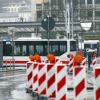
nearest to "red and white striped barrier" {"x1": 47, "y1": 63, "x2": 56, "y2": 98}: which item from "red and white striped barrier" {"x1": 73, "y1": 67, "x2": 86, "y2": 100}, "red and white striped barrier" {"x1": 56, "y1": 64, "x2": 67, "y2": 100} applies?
"red and white striped barrier" {"x1": 56, "y1": 64, "x2": 67, "y2": 100}

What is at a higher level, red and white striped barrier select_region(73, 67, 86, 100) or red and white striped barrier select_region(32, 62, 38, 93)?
red and white striped barrier select_region(73, 67, 86, 100)

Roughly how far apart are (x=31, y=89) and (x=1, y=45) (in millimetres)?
26351

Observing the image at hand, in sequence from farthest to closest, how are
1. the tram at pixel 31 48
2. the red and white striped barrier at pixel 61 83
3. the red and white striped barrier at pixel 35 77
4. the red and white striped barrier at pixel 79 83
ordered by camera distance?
the tram at pixel 31 48 → the red and white striped barrier at pixel 35 77 → the red and white striped barrier at pixel 61 83 → the red and white striped barrier at pixel 79 83

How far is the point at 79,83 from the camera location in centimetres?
1536

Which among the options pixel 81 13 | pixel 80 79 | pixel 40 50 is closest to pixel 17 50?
pixel 40 50

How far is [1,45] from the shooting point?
4934 cm

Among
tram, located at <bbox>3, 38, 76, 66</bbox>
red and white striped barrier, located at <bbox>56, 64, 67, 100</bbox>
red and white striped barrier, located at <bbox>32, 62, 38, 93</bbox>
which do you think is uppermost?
red and white striped barrier, located at <bbox>56, 64, 67, 100</bbox>

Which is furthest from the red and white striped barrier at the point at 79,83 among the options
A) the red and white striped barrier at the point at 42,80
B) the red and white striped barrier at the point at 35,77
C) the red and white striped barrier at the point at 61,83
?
the red and white striped barrier at the point at 35,77

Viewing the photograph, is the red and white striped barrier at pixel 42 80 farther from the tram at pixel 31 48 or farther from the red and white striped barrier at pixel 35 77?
the tram at pixel 31 48

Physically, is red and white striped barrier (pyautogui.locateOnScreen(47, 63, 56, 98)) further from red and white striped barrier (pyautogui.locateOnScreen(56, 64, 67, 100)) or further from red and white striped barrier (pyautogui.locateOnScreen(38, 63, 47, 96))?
red and white striped barrier (pyautogui.locateOnScreen(56, 64, 67, 100))

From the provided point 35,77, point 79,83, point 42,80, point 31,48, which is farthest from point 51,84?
point 31,48

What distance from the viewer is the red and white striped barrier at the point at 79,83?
50.2ft

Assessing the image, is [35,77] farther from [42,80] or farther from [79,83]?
[79,83]

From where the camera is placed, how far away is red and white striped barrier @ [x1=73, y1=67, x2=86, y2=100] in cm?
1530
